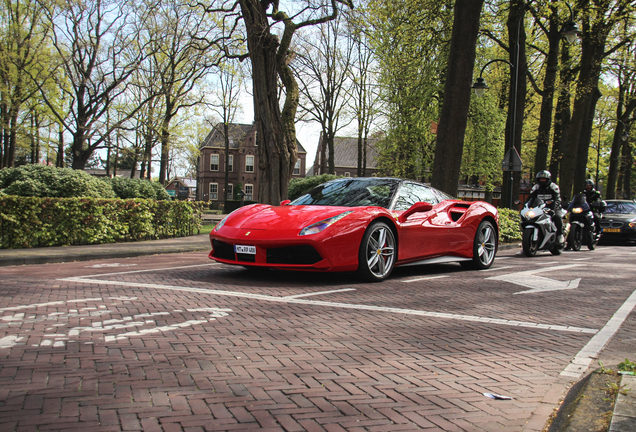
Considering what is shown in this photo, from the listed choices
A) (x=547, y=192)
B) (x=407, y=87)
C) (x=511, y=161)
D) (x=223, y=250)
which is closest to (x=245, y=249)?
(x=223, y=250)

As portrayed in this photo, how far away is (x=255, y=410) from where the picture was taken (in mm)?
2512

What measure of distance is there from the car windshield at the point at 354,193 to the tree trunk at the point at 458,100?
5.80 m

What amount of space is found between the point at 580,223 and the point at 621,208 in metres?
6.14

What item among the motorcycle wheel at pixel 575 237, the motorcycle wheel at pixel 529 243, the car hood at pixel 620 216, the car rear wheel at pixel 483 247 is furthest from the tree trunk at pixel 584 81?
the car rear wheel at pixel 483 247

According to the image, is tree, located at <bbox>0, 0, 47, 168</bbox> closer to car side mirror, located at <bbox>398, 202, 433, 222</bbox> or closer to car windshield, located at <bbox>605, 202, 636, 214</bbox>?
car side mirror, located at <bbox>398, 202, 433, 222</bbox>

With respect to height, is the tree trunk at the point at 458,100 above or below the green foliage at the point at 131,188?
above

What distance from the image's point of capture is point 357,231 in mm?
6387

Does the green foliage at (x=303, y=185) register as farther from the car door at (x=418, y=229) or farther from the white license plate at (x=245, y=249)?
the white license plate at (x=245, y=249)

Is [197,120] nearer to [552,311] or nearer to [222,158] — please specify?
[222,158]

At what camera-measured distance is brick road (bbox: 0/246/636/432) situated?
97.8 inches

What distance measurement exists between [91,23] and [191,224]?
59.7ft

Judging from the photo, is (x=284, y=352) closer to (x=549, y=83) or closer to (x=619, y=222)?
(x=619, y=222)

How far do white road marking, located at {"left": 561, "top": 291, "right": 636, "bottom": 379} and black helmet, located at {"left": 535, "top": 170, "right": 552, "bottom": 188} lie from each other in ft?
20.7

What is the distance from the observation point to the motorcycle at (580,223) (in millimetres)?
14539
